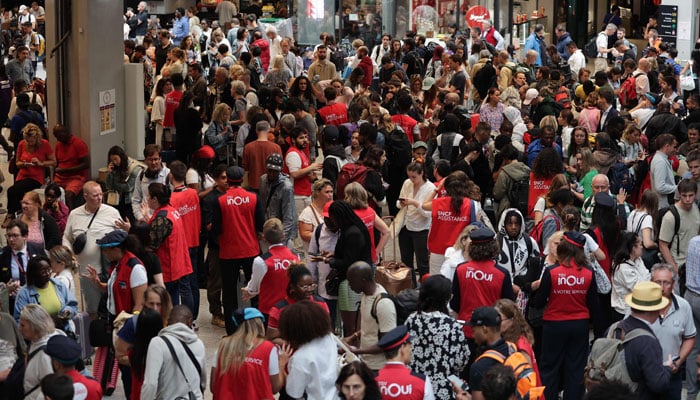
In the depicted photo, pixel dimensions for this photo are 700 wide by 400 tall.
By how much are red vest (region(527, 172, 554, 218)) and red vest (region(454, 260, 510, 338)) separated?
3.13 metres

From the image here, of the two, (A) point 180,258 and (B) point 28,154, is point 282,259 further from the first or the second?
(B) point 28,154

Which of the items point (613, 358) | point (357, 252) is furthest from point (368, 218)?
point (613, 358)

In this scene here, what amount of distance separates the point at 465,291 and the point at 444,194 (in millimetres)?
3034

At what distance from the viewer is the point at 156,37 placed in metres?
29.4

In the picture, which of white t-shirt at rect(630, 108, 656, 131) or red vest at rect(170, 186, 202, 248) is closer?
red vest at rect(170, 186, 202, 248)

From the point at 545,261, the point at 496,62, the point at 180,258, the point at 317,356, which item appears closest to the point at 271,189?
the point at 180,258

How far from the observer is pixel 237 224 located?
35.3 ft

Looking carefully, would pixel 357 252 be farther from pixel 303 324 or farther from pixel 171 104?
pixel 171 104

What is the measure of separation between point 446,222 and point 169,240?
8.55 feet

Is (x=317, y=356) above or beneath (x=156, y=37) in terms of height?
beneath

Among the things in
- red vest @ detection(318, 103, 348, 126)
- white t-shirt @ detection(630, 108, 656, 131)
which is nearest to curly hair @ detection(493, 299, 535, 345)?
red vest @ detection(318, 103, 348, 126)

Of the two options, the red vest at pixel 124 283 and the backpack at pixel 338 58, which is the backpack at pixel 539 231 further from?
the backpack at pixel 338 58

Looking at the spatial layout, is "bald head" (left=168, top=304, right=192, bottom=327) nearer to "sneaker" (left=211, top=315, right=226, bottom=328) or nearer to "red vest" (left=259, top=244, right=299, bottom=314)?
"red vest" (left=259, top=244, right=299, bottom=314)

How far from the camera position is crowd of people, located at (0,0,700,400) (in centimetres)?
726
